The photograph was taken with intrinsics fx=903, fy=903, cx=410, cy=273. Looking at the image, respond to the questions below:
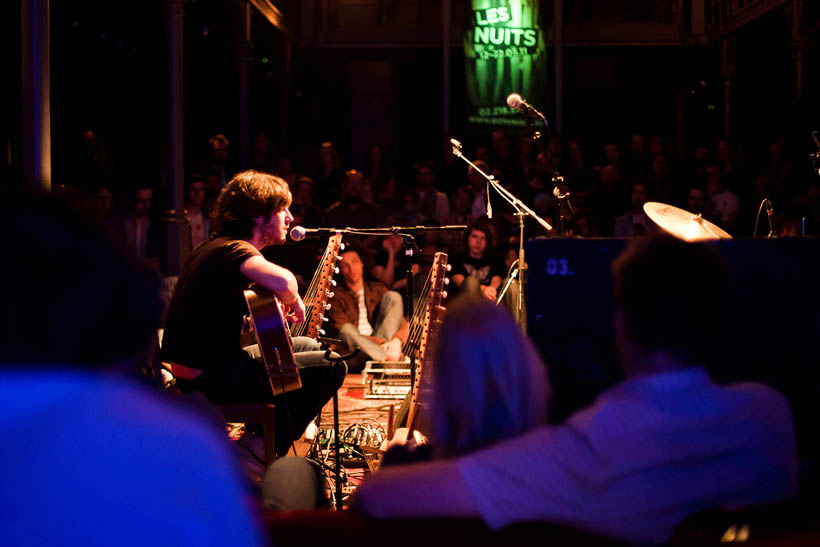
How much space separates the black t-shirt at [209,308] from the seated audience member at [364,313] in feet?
10.8

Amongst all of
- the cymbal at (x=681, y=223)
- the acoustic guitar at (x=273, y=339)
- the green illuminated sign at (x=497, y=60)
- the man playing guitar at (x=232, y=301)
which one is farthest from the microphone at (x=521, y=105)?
the green illuminated sign at (x=497, y=60)

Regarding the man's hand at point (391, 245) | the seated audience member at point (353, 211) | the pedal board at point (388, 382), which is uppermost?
the seated audience member at point (353, 211)

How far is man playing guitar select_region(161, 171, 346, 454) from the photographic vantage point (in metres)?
3.45

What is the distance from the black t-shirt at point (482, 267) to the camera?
23.1ft

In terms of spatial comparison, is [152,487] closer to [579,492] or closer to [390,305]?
[579,492]

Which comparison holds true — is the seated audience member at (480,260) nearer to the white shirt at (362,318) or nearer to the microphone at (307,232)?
the white shirt at (362,318)

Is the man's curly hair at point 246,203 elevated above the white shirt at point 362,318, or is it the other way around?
the man's curly hair at point 246,203

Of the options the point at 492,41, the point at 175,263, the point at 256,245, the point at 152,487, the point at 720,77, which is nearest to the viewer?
the point at 152,487

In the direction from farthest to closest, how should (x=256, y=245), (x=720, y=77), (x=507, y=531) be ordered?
(x=720, y=77) → (x=256, y=245) → (x=507, y=531)

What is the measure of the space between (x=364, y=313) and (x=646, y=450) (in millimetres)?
A: 5906

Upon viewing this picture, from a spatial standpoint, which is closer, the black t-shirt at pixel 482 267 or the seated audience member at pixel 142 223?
the seated audience member at pixel 142 223

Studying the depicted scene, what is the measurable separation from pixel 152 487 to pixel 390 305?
625cm

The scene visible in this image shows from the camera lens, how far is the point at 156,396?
94 cm

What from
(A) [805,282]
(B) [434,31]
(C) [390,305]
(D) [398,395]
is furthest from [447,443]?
(B) [434,31]
